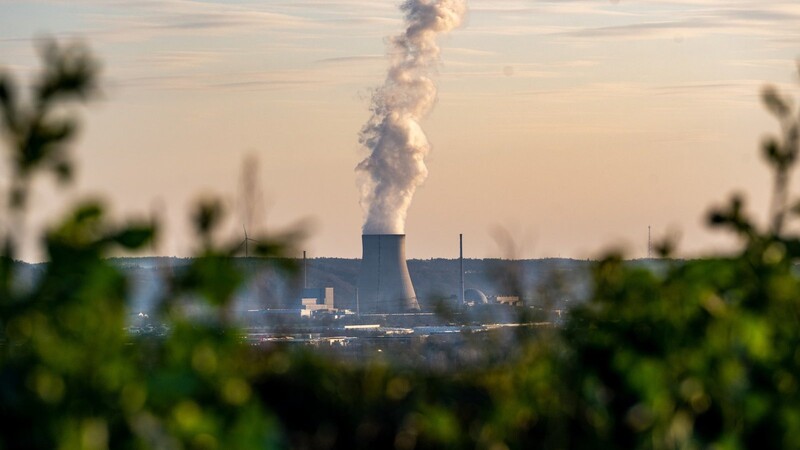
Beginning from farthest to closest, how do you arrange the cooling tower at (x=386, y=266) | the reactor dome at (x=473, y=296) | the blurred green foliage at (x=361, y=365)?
the reactor dome at (x=473, y=296)
the cooling tower at (x=386, y=266)
the blurred green foliage at (x=361, y=365)

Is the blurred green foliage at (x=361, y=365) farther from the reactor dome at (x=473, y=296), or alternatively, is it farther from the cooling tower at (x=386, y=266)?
the reactor dome at (x=473, y=296)

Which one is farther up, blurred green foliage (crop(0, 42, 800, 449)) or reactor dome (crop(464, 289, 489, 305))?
reactor dome (crop(464, 289, 489, 305))

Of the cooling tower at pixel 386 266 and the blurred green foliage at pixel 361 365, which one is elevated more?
the cooling tower at pixel 386 266

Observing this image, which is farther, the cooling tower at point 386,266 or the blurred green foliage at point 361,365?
the cooling tower at point 386,266

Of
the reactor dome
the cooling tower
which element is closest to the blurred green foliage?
the cooling tower

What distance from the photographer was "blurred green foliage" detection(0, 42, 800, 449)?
203 centimetres

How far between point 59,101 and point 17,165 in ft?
0.44

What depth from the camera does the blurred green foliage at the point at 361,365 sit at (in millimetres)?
2029

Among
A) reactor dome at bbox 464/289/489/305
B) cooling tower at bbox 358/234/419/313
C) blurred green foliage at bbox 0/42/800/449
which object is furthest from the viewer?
reactor dome at bbox 464/289/489/305

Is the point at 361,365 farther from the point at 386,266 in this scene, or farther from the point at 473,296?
the point at 473,296

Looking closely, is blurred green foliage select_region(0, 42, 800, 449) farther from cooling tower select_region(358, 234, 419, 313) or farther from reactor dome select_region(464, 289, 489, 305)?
reactor dome select_region(464, 289, 489, 305)

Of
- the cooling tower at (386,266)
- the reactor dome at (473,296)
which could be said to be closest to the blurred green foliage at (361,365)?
the cooling tower at (386,266)

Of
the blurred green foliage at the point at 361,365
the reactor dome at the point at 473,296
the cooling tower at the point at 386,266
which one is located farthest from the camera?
the reactor dome at the point at 473,296

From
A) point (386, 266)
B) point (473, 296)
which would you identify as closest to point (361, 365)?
point (386, 266)
